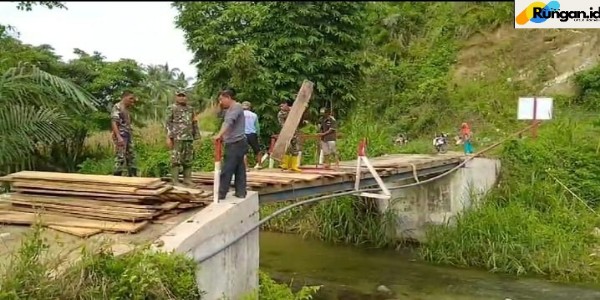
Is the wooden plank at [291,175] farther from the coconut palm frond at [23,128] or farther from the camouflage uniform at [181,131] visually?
the coconut palm frond at [23,128]

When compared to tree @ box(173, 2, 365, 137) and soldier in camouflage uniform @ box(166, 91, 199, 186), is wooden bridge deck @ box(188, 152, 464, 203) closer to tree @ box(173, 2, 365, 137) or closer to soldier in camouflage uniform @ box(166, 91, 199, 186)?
soldier in camouflage uniform @ box(166, 91, 199, 186)

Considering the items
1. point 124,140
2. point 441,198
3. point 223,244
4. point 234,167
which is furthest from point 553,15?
point 223,244

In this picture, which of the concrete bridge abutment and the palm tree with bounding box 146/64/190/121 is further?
the palm tree with bounding box 146/64/190/121

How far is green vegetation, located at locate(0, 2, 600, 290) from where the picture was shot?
13.0 m

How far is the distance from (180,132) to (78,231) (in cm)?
240

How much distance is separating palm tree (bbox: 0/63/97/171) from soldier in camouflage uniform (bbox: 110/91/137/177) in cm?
227

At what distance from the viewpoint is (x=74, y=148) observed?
1838 centimetres

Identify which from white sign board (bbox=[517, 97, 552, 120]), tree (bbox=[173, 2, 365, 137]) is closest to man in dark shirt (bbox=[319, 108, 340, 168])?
tree (bbox=[173, 2, 365, 137])

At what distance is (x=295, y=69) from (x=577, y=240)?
8.44m

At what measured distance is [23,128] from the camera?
10859 mm

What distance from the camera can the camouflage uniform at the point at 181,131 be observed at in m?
8.70

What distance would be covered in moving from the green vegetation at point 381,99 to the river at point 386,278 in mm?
593

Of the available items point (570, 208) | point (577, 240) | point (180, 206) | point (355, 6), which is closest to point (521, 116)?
point (570, 208)

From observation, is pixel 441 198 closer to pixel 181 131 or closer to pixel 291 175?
pixel 291 175
